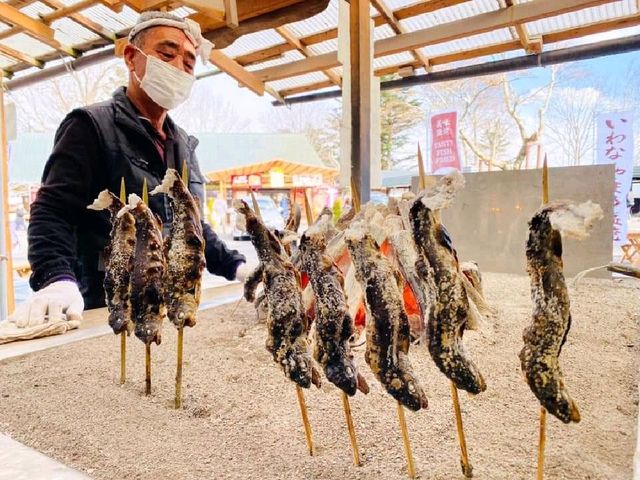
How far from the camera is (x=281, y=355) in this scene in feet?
4.04

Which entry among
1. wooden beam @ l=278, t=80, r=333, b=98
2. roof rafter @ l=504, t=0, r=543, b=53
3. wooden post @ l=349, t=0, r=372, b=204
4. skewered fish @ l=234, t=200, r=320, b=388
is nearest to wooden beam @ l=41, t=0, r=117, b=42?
wooden beam @ l=278, t=80, r=333, b=98

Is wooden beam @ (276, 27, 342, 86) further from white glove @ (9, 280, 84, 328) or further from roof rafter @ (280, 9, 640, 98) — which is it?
white glove @ (9, 280, 84, 328)

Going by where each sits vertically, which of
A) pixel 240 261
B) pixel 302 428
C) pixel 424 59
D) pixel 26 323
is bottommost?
pixel 302 428

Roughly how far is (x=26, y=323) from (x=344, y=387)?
171 cm

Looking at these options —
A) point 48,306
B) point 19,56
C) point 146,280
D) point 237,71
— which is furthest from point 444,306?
point 19,56

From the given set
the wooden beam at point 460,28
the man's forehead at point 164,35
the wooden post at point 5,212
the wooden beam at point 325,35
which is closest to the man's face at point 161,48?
the man's forehead at point 164,35

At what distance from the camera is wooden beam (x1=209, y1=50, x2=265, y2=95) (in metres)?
4.43

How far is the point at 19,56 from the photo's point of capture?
4977mm

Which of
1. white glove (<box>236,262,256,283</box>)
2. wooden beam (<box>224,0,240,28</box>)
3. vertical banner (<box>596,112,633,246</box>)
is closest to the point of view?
wooden beam (<box>224,0,240,28</box>)

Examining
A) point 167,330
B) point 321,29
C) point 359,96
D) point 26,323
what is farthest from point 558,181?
point 26,323

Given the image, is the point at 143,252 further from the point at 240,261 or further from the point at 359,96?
the point at 359,96

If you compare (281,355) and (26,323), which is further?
(26,323)

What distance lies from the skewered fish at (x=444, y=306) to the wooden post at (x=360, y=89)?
2.53 m

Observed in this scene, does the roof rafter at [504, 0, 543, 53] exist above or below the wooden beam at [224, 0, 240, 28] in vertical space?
above
